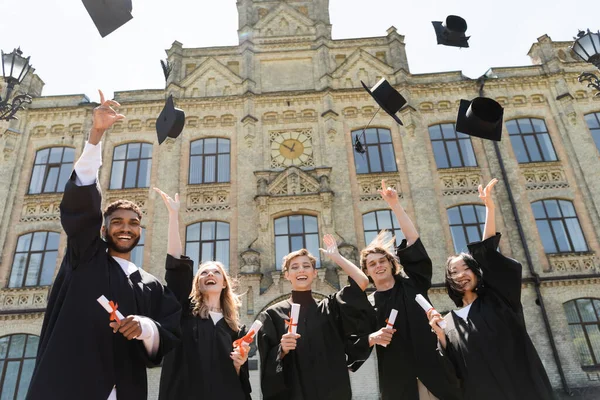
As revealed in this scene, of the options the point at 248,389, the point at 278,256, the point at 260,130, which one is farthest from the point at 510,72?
the point at 248,389

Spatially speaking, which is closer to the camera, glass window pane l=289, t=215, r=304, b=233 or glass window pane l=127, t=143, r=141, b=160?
glass window pane l=289, t=215, r=304, b=233

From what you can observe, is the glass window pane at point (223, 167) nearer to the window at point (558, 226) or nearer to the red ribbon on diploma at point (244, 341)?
the window at point (558, 226)

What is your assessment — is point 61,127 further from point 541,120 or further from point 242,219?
point 541,120

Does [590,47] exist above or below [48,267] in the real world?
above

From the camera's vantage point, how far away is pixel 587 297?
1408 cm

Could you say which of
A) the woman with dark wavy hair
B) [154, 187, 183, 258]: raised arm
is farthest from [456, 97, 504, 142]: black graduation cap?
[154, 187, 183, 258]: raised arm

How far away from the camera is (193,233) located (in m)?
15.7

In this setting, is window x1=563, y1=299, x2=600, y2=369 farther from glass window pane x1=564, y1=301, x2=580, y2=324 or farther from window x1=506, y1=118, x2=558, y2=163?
window x1=506, y1=118, x2=558, y2=163

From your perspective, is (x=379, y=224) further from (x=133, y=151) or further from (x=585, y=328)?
(x=133, y=151)

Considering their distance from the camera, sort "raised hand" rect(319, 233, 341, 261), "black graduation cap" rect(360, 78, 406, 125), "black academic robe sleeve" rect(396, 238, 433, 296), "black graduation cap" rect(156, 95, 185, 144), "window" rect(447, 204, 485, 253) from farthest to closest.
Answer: "window" rect(447, 204, 485, 253) < "black graduation cap" rect(360, 78, 406, 125) < "black graduation cap" rect(156, 95, 185, 144) < "black academic robe sleeve" rect(396, 238, 433, 296) < "raised hand" rect(319, 233, 341, 261)

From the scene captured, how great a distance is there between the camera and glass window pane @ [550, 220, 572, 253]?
599 inches

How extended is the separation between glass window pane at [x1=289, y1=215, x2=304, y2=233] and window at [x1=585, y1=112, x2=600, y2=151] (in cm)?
1267

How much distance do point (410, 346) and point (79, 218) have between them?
324 centimetres

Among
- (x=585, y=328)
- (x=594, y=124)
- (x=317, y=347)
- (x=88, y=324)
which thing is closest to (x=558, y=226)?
(x=585, y=328)
